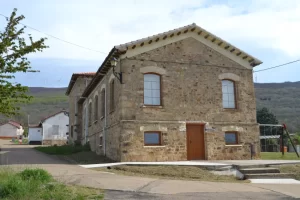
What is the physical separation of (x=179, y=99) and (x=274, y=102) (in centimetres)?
6357

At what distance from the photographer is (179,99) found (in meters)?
17.4

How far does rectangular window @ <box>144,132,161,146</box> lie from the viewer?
16516 mm

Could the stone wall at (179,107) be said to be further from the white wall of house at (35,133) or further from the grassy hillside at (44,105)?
the grassy hillside at (44,105)

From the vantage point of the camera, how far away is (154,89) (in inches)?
678

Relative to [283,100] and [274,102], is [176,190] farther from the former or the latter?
[283,100]

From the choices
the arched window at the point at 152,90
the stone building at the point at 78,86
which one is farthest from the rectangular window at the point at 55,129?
the arched window at the point at 152,90

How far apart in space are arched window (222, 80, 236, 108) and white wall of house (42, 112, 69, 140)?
3730cm

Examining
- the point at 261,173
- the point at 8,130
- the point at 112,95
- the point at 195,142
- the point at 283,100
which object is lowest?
the point at 261,173

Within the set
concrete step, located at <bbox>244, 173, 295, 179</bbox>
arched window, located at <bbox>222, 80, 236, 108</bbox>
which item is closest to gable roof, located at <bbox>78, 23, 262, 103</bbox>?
arched window, located at <bbox>222, 80, 236, 108</bbox>

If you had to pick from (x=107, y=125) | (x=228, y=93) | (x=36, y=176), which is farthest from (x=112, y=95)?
(x=36, y=176)

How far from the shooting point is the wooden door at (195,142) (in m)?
17.4

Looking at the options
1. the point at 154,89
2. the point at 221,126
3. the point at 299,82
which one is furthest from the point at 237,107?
the point at 299,82

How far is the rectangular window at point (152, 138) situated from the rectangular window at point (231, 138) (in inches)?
157

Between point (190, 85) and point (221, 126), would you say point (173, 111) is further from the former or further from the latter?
point (221, 126)
